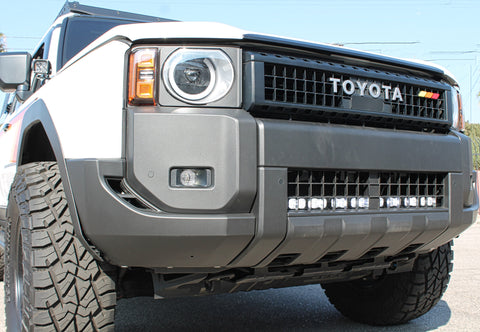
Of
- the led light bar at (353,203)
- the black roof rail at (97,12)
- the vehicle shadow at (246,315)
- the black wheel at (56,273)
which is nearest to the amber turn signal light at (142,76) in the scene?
the black wheel at (56,273)

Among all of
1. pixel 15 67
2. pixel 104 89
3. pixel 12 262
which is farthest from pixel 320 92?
pixel 15 67

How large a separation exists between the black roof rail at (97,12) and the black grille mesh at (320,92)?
2.17 m

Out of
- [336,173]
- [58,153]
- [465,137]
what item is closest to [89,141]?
[58,153]

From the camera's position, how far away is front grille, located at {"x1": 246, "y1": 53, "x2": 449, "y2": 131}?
225cm

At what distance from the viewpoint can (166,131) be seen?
2.05m

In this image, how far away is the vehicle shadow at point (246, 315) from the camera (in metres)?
3.42

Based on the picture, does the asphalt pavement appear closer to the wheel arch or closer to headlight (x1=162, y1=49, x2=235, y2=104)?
the wheel arch

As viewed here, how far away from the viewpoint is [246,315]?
3.73 metres

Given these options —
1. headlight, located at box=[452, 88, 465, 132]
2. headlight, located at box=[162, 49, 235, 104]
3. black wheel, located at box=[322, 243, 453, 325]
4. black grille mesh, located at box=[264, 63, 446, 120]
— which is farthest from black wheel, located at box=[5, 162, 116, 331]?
headlight, located at box=[452, 88, 465, 132]

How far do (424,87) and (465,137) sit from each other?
1.12ft

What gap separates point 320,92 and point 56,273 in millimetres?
1312

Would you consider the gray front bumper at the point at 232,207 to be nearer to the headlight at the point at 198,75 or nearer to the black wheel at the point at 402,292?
the headlight at the point at 198,75

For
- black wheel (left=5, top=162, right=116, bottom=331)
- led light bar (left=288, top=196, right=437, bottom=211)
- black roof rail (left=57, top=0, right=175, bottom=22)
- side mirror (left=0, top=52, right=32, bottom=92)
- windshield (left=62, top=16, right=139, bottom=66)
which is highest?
black roof rail (left=57, top=0, right=175, bottom=22)

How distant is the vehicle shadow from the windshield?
5.57ft
